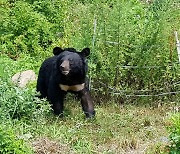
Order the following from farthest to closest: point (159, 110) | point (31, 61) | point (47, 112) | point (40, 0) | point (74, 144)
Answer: point (40, 0), point (31, 61), point (159, 110), point (47, 112), point (74, 144)


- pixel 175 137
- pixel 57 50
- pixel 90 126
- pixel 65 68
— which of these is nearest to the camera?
pixel 175 137

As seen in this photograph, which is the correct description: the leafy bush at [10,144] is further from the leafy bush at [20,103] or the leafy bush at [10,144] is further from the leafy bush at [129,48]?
the leafy bush at [129,48]

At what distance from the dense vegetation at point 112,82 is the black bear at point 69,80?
0.16 m

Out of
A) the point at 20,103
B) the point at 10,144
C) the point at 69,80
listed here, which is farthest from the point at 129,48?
the point at 10,144

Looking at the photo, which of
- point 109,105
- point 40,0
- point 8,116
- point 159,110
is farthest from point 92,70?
point 40,0

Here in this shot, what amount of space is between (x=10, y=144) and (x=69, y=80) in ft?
8.10

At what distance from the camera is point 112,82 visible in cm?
910

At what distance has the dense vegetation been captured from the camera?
7.07 metres

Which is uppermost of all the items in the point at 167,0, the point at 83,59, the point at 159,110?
the point at 167,0

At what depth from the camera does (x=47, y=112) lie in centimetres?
807

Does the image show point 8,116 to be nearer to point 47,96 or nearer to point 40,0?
point 47,96

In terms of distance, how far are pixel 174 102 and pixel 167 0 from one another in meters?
1.43

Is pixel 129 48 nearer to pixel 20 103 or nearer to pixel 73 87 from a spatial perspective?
pixel 73 87

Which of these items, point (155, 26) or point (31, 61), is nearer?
point (155, 26)
